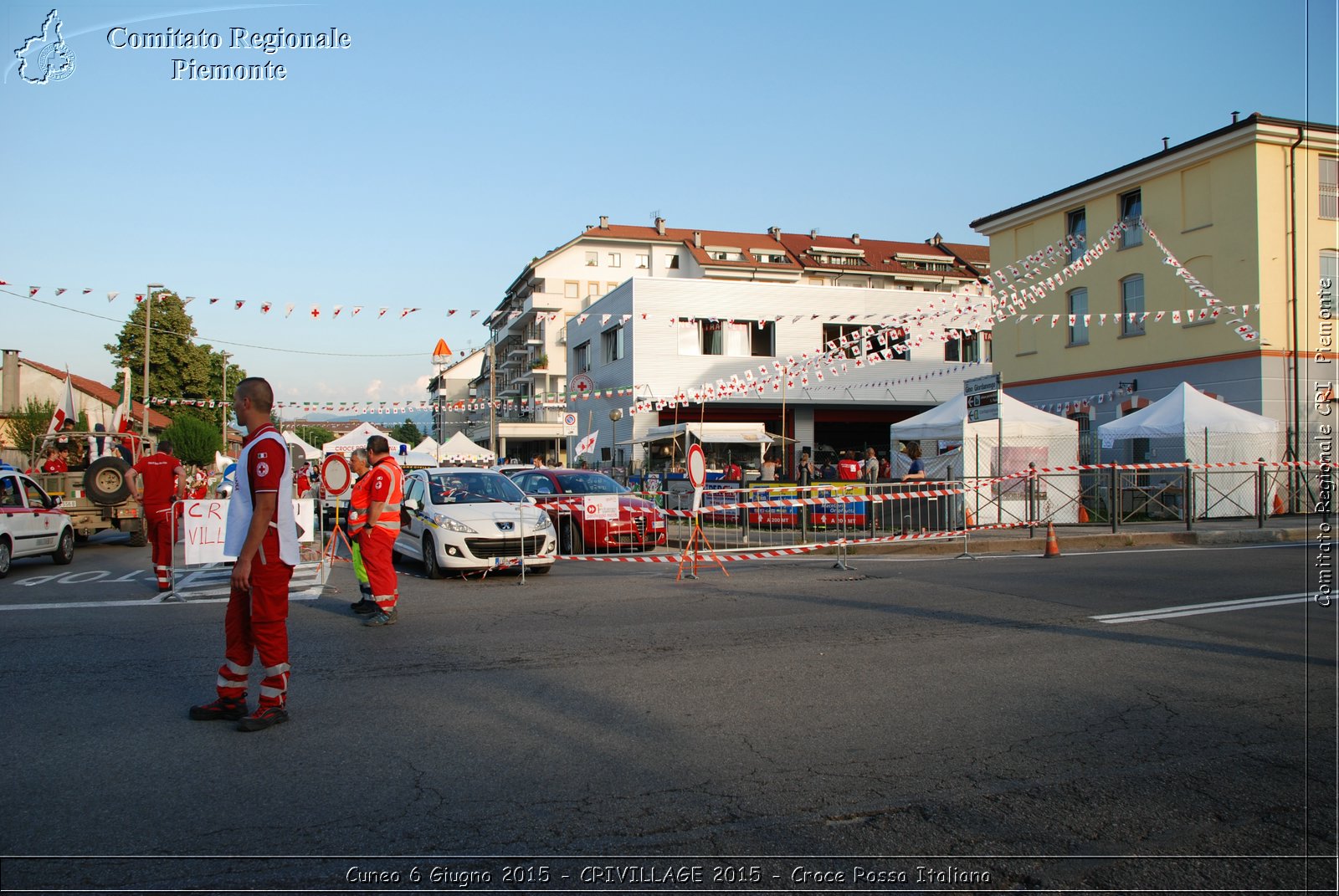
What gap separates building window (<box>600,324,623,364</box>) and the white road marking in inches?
1281

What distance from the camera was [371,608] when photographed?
9.20m

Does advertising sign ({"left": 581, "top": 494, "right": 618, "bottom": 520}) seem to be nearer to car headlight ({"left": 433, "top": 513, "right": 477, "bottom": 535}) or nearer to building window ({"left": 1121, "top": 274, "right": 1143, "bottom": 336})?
car headlight ({"left": 433, "top": 513, "right": 477, "bottom": 535})

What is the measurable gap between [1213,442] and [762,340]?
22.5 metres

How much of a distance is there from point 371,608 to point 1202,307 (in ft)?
83.2

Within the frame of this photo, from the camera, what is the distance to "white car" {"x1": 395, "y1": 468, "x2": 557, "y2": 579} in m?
11.9

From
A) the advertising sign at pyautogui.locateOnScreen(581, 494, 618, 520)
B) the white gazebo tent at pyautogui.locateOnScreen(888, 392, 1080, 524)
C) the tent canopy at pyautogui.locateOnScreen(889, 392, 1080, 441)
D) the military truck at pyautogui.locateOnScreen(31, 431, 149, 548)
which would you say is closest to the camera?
the advertising sign at pyautogui.locateOnScreen(581, 494, 618, 520)

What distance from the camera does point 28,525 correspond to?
45.2 feet

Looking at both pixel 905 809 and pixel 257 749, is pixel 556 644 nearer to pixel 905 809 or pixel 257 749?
pixel 257 749

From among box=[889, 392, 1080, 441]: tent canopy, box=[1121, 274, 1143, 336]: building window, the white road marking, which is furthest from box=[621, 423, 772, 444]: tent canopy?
the white road marking

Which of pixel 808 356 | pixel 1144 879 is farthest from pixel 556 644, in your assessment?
pixel 808 356

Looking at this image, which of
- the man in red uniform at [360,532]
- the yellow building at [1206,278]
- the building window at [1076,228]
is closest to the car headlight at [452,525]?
the man in red uniform at [360,532]

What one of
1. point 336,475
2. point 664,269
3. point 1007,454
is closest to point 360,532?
point 336,475

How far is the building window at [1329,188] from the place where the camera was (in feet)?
77.2

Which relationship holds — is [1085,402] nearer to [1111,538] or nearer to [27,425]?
[1111,538]
